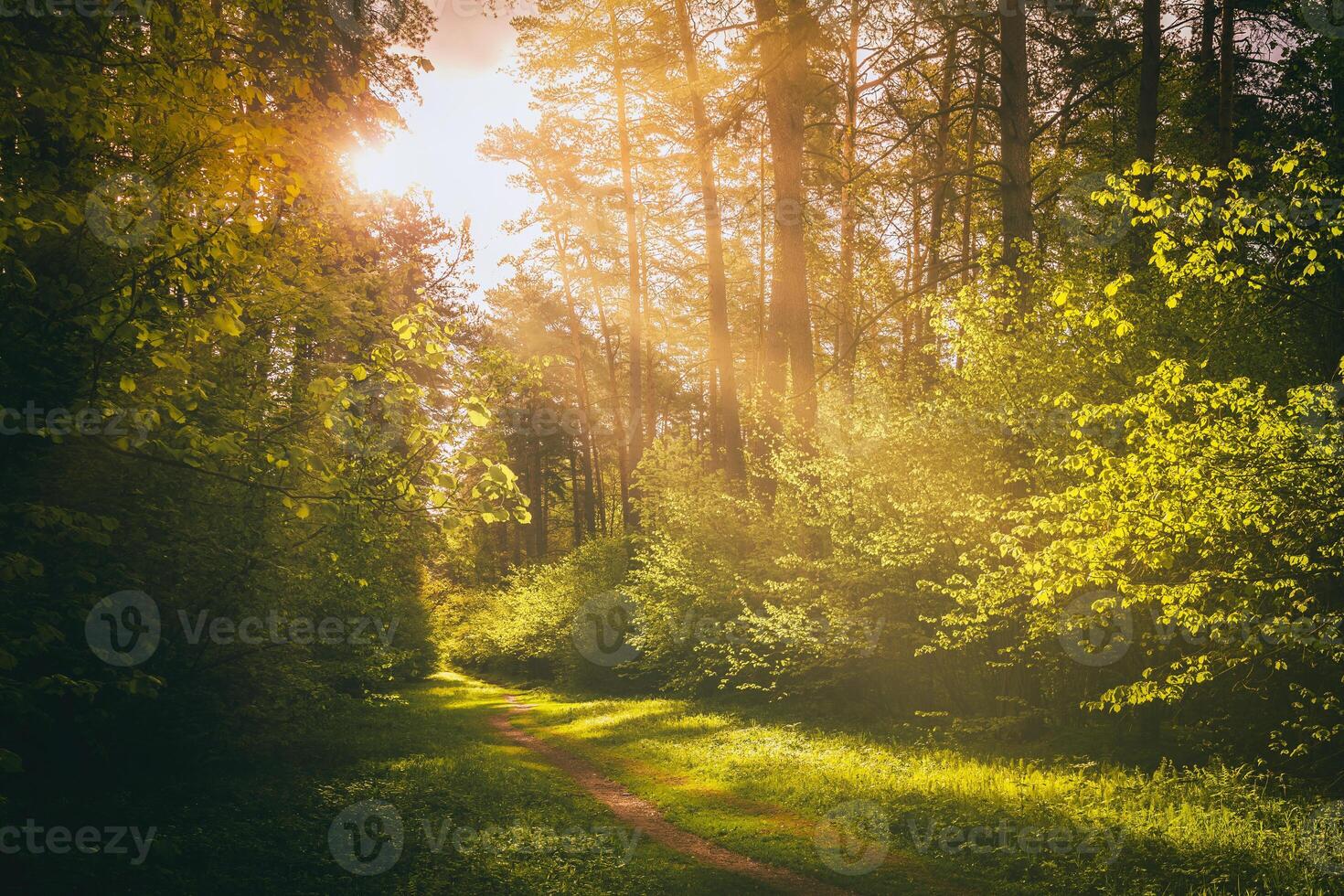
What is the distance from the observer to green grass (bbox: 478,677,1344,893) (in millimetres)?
6516

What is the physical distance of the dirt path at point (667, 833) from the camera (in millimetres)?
7266

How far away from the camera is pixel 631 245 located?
28594 mm

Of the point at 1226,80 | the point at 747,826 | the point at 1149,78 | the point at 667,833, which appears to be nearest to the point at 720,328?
the point at 1149,78

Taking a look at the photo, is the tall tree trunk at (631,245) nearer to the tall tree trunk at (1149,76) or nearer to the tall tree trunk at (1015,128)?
the tall tree trunk at (1015,128)

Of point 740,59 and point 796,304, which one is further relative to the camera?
point 796,304

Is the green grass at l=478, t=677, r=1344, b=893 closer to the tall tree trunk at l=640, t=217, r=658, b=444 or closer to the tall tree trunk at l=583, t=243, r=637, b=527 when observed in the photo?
the tall tree trunk at l=583, t=243, r=637, b=527

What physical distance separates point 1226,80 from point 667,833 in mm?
16799

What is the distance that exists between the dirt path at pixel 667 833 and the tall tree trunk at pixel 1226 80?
49.3ft

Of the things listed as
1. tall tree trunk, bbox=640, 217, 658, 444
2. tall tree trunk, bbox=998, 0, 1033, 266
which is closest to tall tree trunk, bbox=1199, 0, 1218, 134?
tall tree trunk, bbox=998, 0, 1033, 266

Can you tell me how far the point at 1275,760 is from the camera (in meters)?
9.20

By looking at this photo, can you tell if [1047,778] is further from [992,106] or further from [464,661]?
[464,661]

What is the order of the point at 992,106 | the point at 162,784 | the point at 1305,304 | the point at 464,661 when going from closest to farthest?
the point at 162,784 → the point at 1305,304 → the point at 992,106 → the point at 464,661

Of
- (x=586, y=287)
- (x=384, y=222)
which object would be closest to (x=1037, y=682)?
(x=384, y=222)

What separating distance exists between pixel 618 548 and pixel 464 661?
1801cm
